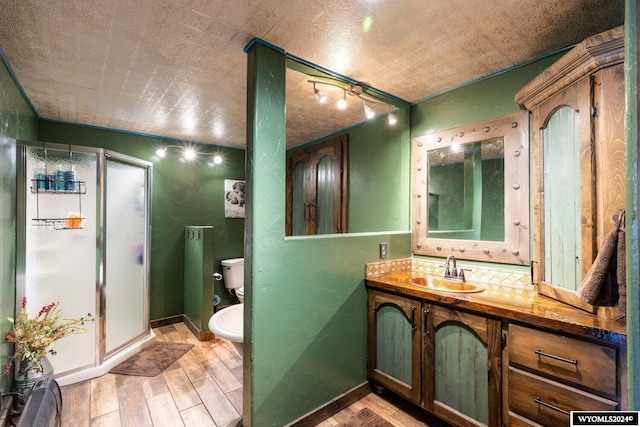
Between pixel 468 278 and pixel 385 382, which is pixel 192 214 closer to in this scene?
pixel 385 382

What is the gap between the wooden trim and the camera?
126 cm

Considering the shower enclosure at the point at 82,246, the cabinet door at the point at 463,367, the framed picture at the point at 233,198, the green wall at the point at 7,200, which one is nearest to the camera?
the cabinet door at the point at 463,367

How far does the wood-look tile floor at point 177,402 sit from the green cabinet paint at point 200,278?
615 millimetres

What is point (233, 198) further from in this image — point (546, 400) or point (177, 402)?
point (546, 400)

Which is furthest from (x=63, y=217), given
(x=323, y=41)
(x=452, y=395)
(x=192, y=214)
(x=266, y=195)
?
(x=452, y=395)

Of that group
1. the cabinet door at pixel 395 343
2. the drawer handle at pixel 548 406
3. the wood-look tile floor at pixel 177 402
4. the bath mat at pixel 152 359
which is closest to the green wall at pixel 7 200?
the wood-look tile floor at pixel 177 402

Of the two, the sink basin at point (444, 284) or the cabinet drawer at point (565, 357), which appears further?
the sink basin at point (444, 284)

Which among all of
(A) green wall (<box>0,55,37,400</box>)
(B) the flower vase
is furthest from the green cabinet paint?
(A) green wall (<box>0,55,37,400</box>)

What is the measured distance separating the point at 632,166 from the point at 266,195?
4.63 ft

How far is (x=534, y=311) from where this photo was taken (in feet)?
4.50

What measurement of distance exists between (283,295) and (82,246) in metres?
1.97

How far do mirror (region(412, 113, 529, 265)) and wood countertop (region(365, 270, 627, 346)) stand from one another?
0.43m

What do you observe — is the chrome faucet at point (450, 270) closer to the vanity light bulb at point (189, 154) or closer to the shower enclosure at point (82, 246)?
the shower enclosure at point (82, 246)

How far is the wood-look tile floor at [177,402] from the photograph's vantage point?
185cm
